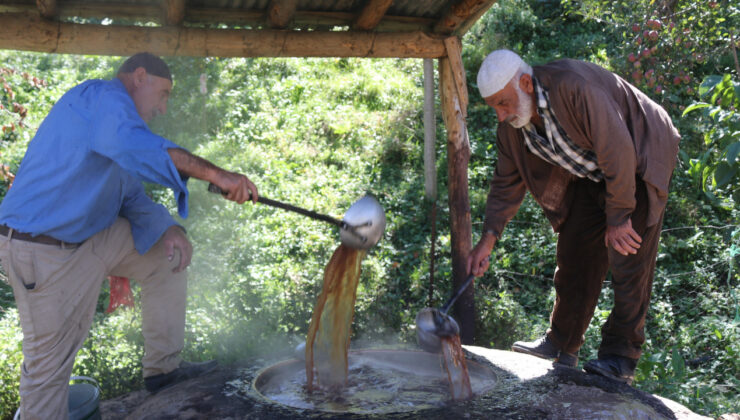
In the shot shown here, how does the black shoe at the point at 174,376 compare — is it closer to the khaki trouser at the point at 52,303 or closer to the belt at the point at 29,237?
the khaki trouser at the point at 52,303

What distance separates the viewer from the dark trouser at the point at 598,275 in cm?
384

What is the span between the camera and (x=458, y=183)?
5.63 m

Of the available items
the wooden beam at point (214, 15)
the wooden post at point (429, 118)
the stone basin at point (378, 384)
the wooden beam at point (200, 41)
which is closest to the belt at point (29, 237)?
the stone basin at point (378, 384)

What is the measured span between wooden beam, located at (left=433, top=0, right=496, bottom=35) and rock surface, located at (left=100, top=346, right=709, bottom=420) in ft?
8.82

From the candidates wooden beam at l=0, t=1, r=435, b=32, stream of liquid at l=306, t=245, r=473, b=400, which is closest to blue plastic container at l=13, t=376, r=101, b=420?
stream of liquid at l=306, t=245, r=473, b=400

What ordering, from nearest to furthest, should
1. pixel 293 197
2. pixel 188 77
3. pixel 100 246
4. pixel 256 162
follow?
pixel 100 246, pixel 293 197, pixel 256 162, pixel 188 77

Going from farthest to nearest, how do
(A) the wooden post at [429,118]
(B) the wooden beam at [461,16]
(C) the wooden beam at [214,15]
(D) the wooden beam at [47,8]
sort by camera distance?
(A) the wooden post at [429,118], (B) the wooden beam at [461,16], (C) the wooden beam at [214,15], (D) the wooden beam at [47,8]

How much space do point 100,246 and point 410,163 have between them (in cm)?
581

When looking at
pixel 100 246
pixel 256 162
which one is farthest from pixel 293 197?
pixel 100 246

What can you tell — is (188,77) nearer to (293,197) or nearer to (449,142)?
(293,197)

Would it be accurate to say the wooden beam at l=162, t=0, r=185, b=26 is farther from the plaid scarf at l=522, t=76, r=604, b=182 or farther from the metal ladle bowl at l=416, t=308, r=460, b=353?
the metal ladle bowl at l=416, t=308, r=460, b=353

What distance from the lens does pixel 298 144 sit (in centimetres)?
931

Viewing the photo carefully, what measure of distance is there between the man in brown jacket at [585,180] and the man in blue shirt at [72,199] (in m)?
1.67

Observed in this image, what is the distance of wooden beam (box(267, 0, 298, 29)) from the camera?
15.1 ft
